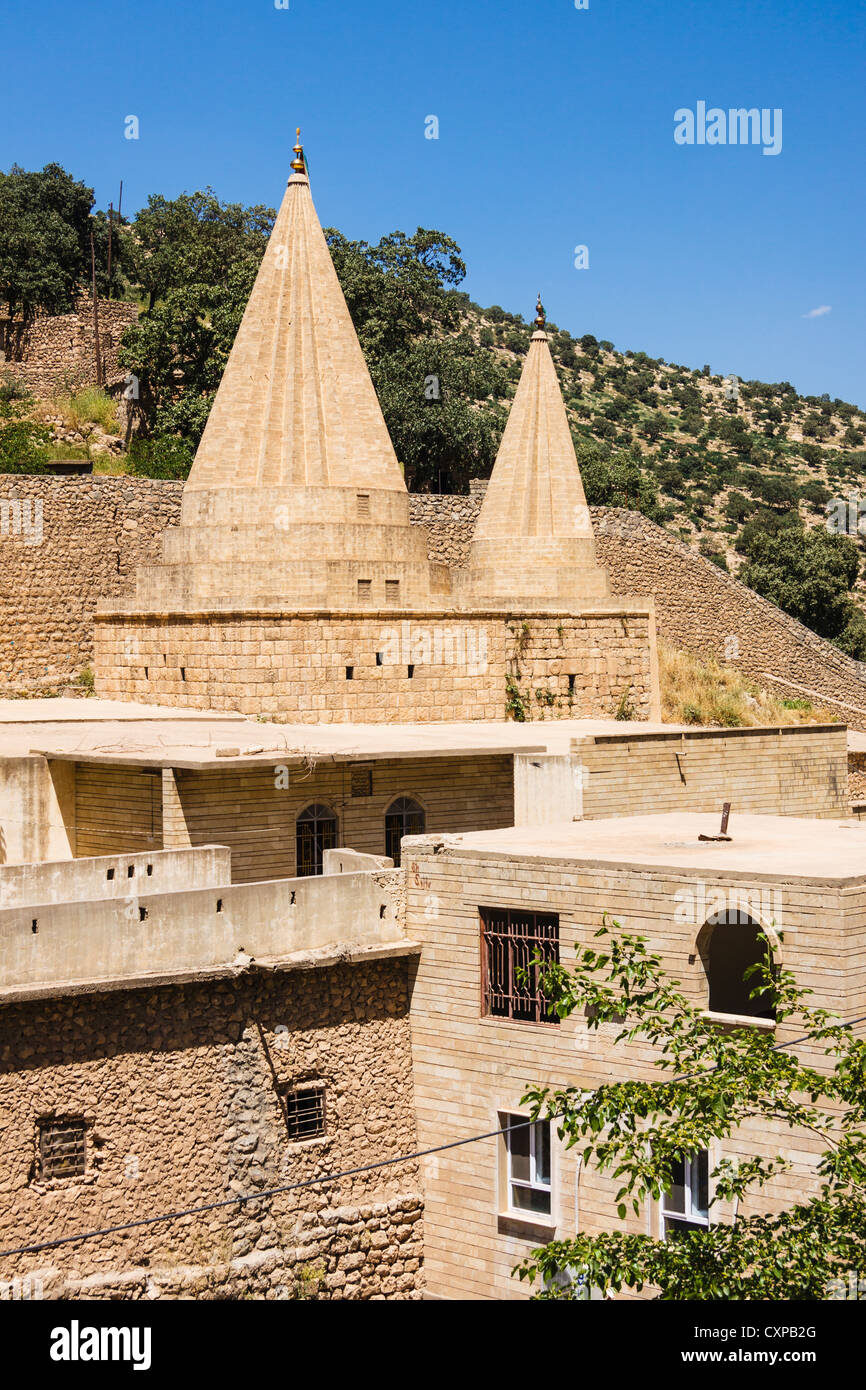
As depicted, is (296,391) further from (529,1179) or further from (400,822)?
(529,1179)

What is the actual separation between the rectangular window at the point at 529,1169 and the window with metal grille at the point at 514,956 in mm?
890

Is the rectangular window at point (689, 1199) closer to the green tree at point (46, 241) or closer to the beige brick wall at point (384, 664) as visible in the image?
the beige brick wall at point (384, 664)

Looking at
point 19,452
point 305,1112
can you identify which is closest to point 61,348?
point 19,452

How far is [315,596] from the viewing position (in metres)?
20.6

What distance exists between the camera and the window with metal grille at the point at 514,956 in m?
12.4

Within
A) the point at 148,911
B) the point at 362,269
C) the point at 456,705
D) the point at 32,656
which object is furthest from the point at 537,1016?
the point at 362,269

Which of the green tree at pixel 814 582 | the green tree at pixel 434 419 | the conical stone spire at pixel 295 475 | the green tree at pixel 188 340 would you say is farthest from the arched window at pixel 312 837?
the green tree at pixel 814 582

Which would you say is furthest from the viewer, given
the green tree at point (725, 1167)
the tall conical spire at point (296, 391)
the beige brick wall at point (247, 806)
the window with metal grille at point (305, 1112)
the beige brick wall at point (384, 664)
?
the tall conical spire at point (296, 391)

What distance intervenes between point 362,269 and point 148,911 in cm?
3205

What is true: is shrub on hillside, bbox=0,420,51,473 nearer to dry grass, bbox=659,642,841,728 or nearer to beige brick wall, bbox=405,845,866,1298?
dry grass, bbox=659,642,841,728

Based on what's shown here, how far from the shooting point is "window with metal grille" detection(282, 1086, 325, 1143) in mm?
12508

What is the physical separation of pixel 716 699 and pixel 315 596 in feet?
45.2

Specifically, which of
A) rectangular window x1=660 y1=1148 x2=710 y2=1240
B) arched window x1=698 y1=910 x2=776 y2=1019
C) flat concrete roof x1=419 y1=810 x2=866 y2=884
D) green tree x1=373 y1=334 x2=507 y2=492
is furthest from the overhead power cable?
green tree x1=373 y1=334 x2=507 y2=492
